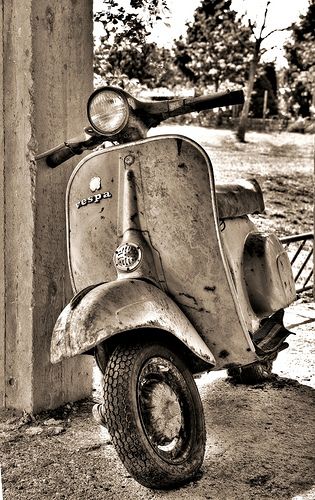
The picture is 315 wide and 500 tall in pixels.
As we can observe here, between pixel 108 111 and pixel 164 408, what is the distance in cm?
100

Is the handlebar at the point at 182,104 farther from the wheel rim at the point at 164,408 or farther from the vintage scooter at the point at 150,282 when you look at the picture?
the wheel rim at the point at 164,408

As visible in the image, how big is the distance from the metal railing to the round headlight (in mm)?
2515

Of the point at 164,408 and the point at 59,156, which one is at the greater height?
the point at 59,156

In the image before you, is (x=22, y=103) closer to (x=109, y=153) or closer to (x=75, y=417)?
(x=109, y=153)

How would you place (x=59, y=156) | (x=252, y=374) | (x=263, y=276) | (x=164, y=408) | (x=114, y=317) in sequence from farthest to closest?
(x=252, y=374), (x=263, y=276), (x=59, y=156), (x=164, y=408), (x=114, y=317)

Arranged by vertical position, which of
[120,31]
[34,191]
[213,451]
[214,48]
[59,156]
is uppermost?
[214,48]

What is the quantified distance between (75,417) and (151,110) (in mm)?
1321

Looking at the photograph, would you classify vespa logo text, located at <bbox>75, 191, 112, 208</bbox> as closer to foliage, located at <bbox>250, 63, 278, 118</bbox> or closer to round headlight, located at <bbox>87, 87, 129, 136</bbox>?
round headlight, located at <bbox>87, 87, 129, 136</bbox>

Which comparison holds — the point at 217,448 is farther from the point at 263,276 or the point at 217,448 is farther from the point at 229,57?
the point at 229,57

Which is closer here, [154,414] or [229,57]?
[154,414]

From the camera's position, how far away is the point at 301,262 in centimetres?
889

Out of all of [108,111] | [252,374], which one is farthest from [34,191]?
[252,374]

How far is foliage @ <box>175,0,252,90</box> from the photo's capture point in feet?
53.8

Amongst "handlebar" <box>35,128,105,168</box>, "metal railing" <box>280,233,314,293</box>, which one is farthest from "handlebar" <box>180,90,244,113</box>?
"metal railing" <box>280,233,314,293</box>
